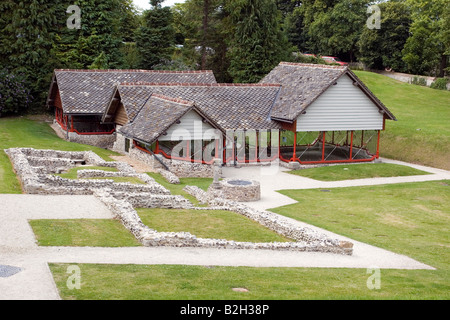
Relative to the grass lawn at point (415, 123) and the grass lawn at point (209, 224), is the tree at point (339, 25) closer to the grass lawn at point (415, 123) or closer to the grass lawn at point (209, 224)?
the grass lawn at point (415, 123)

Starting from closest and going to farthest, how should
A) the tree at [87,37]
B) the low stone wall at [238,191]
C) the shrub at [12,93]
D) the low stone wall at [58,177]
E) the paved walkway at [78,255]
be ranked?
the paved walkway at [78,255]
the low stone wall at [58,177]
the low stone wall at [238,191]
the shrub at [12,93]
the tree at [87,37]

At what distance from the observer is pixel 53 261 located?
55.2 ft

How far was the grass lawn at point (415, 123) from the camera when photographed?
1839 inches

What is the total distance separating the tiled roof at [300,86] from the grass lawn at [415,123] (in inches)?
385

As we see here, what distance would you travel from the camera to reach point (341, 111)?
4319 centimetres

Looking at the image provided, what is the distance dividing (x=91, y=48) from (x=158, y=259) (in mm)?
48766

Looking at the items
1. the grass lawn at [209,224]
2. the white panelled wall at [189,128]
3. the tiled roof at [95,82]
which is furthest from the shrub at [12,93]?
the grass lawn at [209,224]

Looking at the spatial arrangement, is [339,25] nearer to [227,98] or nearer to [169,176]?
[227,98]

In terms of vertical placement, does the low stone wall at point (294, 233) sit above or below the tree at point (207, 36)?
below

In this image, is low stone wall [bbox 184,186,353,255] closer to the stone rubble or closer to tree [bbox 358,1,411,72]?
the stone rubble

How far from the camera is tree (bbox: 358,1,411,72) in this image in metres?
81.8

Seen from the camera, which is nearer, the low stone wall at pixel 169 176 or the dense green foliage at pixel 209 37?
the low stone wall at pixel 169 176

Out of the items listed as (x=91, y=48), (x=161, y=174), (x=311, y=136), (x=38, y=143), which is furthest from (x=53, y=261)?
(x=91, y=48)

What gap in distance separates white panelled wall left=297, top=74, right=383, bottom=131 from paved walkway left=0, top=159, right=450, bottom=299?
19416mm
